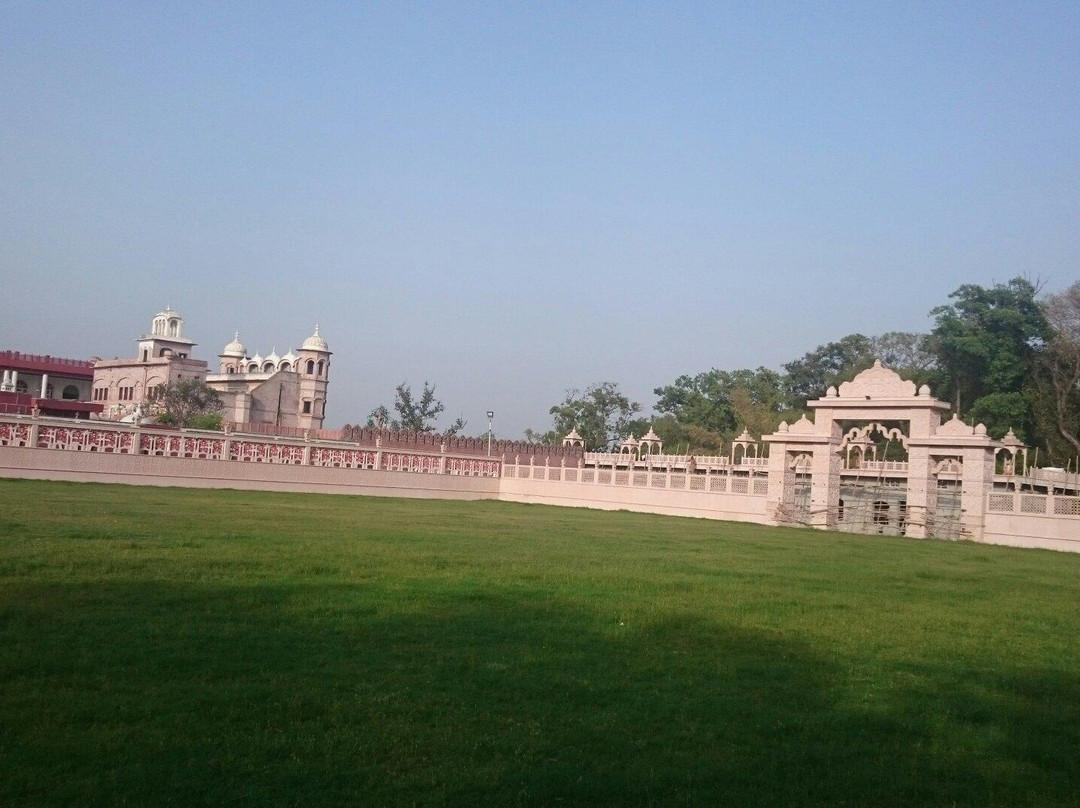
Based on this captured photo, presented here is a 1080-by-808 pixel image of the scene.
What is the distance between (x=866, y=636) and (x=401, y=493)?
95.7 ft

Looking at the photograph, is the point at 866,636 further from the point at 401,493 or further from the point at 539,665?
the point at 401,493

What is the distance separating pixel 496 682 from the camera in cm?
772

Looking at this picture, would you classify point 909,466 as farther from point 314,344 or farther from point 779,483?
point 314,344

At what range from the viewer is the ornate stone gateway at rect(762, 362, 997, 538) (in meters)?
29.3

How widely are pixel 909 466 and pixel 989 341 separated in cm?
3417

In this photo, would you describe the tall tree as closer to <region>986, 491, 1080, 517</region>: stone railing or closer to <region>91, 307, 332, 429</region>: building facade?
<region>986, 491, 1080, 517</region>: stone railing

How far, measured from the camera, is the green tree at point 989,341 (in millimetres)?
60719

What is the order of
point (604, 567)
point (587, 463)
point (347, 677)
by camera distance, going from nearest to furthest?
point (347, 677) < point (604, 567) < point (587, 463)

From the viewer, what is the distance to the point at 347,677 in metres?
7.59

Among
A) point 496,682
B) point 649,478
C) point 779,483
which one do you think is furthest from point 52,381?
point 496,682

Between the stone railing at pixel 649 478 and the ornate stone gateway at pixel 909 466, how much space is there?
4.32ft

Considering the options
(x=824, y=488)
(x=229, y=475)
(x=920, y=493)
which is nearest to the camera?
(x=920, y=493)

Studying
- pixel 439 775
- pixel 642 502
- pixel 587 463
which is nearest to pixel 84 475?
pixel 642 502

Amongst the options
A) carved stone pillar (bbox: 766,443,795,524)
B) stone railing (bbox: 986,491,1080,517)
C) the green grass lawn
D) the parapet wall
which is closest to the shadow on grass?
the green grass lawn
